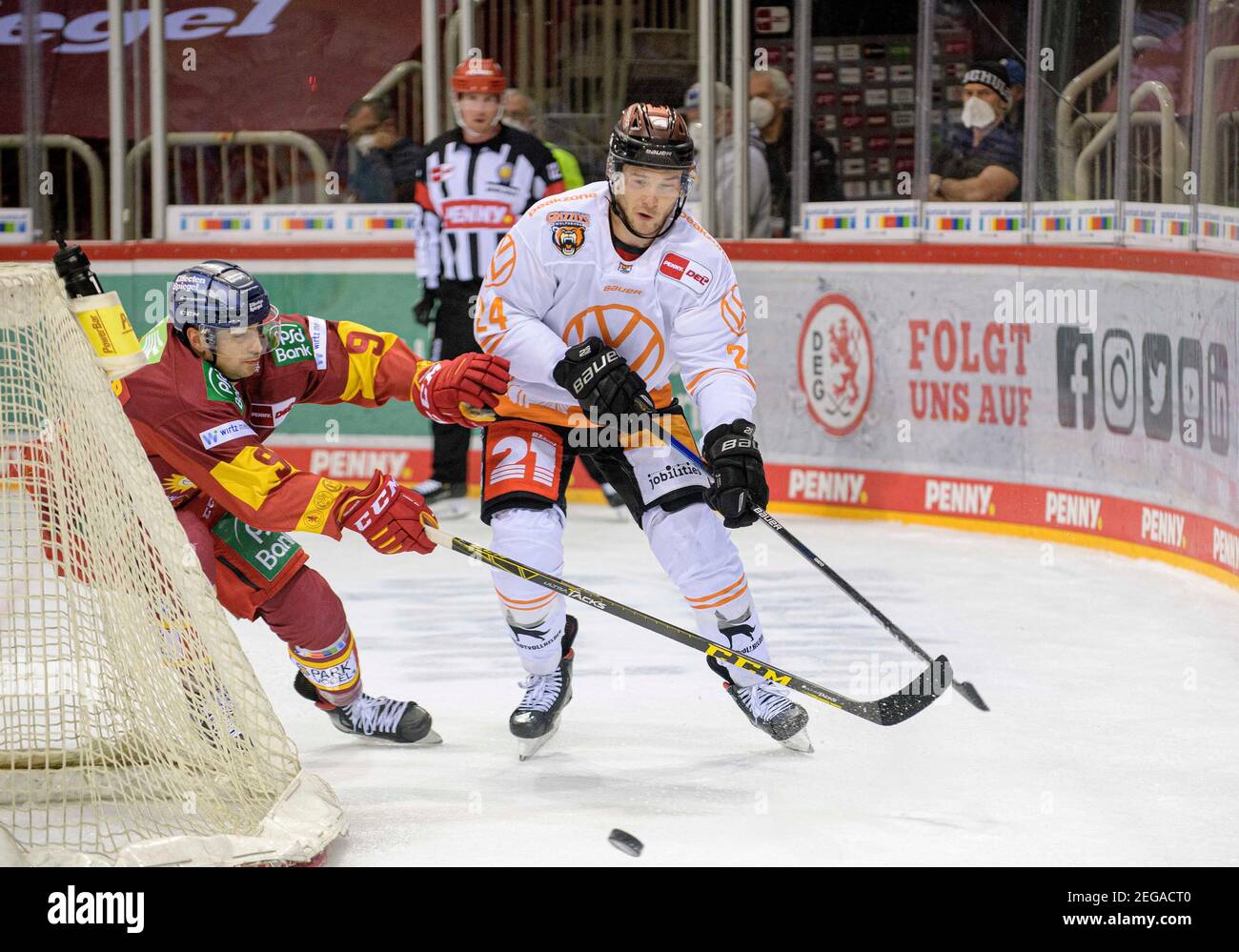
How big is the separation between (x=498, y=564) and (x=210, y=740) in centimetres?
72

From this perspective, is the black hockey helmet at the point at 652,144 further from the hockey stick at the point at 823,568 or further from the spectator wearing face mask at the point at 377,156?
the spectator wearing face mask at the point at 377,156

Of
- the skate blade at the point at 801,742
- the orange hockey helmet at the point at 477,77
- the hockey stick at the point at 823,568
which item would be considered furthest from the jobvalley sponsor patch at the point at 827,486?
the skate blade at the point at 801,742

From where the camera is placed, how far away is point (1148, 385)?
5.82m

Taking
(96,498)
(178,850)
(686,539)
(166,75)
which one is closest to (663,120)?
(686,539)

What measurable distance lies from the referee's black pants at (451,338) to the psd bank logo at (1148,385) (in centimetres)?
215

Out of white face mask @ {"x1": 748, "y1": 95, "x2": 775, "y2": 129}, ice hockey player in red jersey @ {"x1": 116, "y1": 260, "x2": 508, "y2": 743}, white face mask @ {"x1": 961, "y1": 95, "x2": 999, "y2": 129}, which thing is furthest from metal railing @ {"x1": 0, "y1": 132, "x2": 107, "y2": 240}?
ice hockey player in red jersey @ {"x1": 116, "y1": 260, "x2": 508, "y2": 743}

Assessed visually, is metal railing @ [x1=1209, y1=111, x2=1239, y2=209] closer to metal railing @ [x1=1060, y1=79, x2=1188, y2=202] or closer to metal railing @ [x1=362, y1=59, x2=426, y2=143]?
metal railing @ [x1=1060, y1=79, x2=1188, y2=202]

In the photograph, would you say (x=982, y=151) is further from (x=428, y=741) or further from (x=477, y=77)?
(x=428, y=741)

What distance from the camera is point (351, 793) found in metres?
3.60

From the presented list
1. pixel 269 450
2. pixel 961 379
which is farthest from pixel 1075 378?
pixel 269 450

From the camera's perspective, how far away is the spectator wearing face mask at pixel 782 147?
705cm

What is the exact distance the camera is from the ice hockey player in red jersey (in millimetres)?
3439

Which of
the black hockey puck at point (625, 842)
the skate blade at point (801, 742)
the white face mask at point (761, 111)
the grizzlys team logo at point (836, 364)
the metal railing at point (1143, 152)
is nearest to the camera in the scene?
the black hockey puck at point (625, 842)
